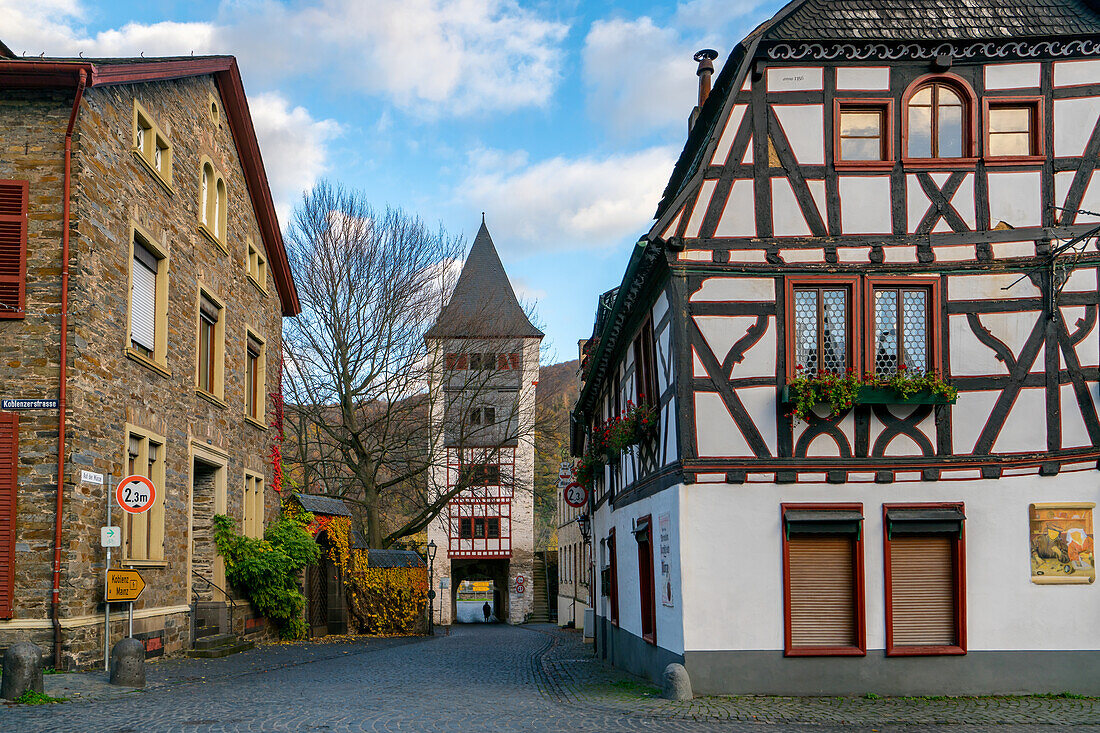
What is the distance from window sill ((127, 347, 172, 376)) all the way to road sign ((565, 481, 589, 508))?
28.1ft

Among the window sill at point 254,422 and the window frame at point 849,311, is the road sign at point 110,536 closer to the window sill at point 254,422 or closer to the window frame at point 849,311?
the window frame at point 849,311

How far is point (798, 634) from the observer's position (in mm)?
12578

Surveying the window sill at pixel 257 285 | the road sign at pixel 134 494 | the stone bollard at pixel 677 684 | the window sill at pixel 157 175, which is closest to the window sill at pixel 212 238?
the window sill at pixel 157 175

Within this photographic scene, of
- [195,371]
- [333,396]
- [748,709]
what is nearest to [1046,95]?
[748,709]

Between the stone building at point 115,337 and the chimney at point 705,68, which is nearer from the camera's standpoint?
the stone building at point 115,337

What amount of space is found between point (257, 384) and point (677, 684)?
634 inches

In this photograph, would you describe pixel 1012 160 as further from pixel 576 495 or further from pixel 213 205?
pixel 213 205

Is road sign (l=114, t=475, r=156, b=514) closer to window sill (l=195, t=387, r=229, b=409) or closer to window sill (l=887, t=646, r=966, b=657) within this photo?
window sill (l=195, t=387, r=229, b=409)

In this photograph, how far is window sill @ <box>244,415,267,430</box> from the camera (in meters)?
Result: 24.2

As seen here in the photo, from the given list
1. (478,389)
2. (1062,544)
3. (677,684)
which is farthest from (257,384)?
(1062,544)

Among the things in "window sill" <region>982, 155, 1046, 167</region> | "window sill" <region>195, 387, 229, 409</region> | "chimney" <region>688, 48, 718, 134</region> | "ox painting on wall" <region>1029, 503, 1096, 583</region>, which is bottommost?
"ox painting on wall" <region>1029, 503, 1096, 583</region>

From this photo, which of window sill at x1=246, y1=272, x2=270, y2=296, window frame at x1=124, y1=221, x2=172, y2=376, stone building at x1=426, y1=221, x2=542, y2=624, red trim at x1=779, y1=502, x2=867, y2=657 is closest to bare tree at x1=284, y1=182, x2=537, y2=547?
stone building at x1=426, y1=221, x2=542, y2=624

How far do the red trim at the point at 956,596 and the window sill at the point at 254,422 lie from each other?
15468 millimetres

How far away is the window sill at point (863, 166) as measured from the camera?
43.2 feet
